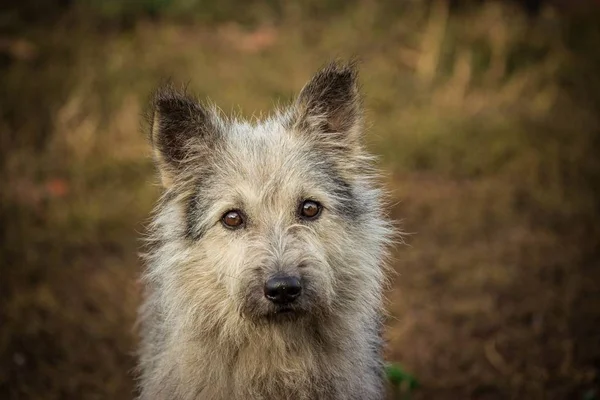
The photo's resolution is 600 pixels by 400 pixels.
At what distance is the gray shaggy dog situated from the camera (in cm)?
394

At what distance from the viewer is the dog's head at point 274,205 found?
12.6 feet

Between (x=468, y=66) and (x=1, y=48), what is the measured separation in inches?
274

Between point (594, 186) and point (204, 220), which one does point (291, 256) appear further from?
point (594, 186)

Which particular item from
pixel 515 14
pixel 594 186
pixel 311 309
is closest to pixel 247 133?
pixel 311 309

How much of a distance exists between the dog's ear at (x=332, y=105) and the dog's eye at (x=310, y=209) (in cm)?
46

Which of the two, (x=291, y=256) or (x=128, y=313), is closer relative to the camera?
(x=291, y=256)

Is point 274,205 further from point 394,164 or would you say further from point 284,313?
point 394,164

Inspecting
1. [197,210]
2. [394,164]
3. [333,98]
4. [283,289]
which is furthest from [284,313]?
[394,164]

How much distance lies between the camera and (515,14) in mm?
13586

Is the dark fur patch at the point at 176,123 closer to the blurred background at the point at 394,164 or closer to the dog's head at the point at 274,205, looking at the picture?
the dog's head at the point at 274,205

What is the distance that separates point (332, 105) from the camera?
14.6 feet

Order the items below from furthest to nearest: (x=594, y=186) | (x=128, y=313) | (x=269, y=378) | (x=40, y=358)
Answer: (x=594, y=186)
(x=128, y=313)
(x=40, y=358)
(x=269, y=378)

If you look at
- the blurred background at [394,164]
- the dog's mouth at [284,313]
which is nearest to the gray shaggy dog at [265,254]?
the dog's mouth at [284,313]

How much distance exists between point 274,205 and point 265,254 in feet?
1.09
